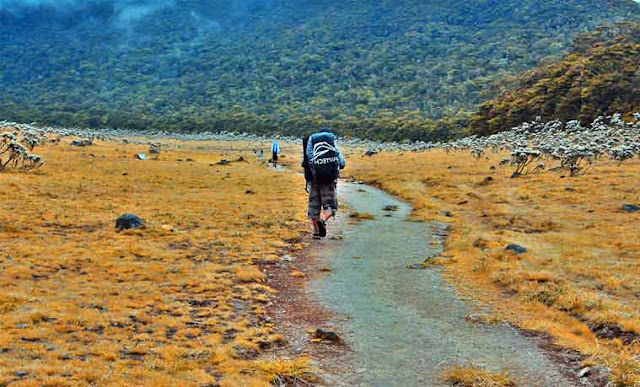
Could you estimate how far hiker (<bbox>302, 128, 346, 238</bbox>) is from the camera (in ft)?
46.6

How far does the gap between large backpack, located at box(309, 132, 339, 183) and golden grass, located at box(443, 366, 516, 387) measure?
6.49 meters

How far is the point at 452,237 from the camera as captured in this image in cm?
2275

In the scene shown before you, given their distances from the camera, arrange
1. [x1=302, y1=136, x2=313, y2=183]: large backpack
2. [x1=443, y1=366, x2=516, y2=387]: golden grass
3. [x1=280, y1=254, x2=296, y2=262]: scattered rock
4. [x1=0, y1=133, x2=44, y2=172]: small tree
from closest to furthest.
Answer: [x1=443, y1=366, x2=516, y2=387]: golden grass
[x1=302, y1=136, x2=313, y2=183]: large backpack
[x1=280, y1=254, x2=296, y2=262]: scattered rock
[x1=0, y1=133, x2=44, y2=172]: small tree

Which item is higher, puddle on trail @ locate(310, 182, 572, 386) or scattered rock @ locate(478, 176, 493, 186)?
scattered rock @ locate(478, 176, 493, 186)

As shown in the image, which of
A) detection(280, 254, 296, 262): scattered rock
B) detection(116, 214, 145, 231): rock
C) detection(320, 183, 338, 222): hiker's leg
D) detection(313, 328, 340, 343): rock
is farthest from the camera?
detection(116, 214, 145, 231): rock

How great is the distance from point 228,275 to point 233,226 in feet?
26.8

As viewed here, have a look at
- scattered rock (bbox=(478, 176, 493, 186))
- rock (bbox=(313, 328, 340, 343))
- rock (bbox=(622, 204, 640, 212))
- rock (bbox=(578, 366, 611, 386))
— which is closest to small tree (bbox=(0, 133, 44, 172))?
rock (bbox=(313, 328, 340, 343))

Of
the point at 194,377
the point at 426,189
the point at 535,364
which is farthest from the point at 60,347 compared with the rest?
the point at 426,189

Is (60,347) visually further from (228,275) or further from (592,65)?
(592,65)

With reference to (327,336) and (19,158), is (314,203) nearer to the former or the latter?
(327,336)

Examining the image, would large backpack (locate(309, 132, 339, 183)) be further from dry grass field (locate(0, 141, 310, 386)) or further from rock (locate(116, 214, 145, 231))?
rock (locate(116, 214, 145, 231))

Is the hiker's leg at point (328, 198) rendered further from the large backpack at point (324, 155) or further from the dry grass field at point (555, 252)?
the dry grass field at point (555, 252)

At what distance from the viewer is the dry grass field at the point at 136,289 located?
29.8 feet

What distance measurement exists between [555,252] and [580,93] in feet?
242
